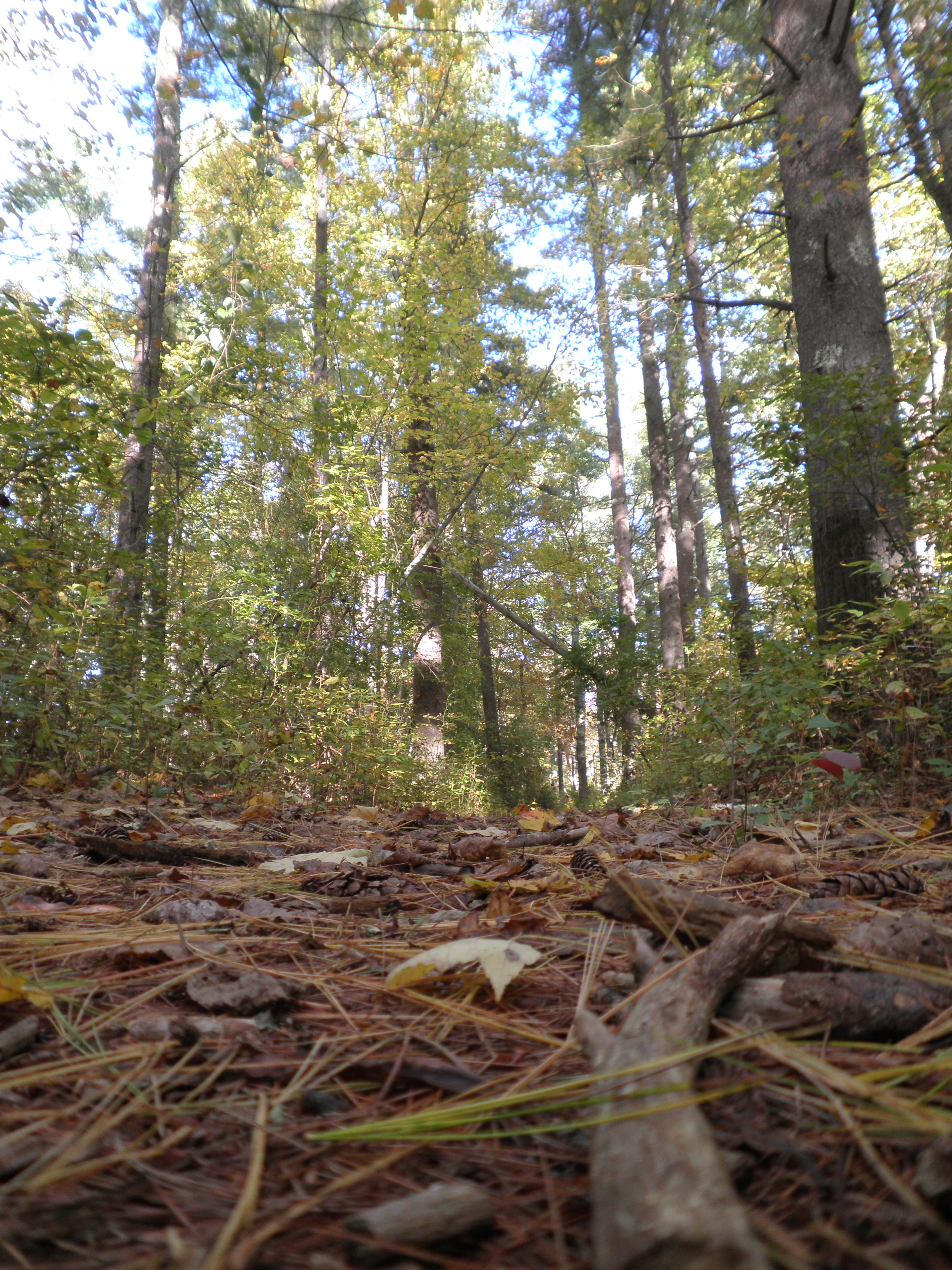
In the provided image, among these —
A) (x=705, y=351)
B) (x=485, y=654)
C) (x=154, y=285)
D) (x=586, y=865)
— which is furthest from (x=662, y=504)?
(x=586, y=865)

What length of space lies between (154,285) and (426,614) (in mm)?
4912

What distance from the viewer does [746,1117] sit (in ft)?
2.44

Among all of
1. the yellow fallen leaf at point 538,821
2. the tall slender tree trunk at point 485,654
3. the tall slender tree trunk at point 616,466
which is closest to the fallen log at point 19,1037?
the yellow fallen leaf at point 538,821

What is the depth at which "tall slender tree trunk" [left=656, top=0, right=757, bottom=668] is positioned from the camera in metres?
7.86

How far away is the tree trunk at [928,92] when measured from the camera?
14.5ft

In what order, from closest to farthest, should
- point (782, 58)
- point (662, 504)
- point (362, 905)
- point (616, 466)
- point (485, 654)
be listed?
point (362, 905)
point (782, 58)
point (662, 504)
point (616, 466)
point (485, 654)

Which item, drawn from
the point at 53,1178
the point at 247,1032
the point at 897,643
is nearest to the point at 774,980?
the point at 247,1032

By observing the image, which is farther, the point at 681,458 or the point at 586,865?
the point at 681,458

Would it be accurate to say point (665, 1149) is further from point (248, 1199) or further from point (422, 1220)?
point (248, 1199)

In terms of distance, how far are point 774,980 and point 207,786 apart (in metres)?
4.85

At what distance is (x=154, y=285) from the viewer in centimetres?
672

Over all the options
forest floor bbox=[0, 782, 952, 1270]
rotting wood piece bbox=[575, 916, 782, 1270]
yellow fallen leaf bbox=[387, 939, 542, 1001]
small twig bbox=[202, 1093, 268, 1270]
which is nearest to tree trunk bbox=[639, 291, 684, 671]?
forest floor bbox=[0, 782, 952, 1270]

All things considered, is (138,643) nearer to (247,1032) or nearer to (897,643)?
(247,1032)

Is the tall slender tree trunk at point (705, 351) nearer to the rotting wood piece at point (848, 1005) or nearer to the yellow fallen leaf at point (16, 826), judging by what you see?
the yellow fallen leaf at point (16, 826)
